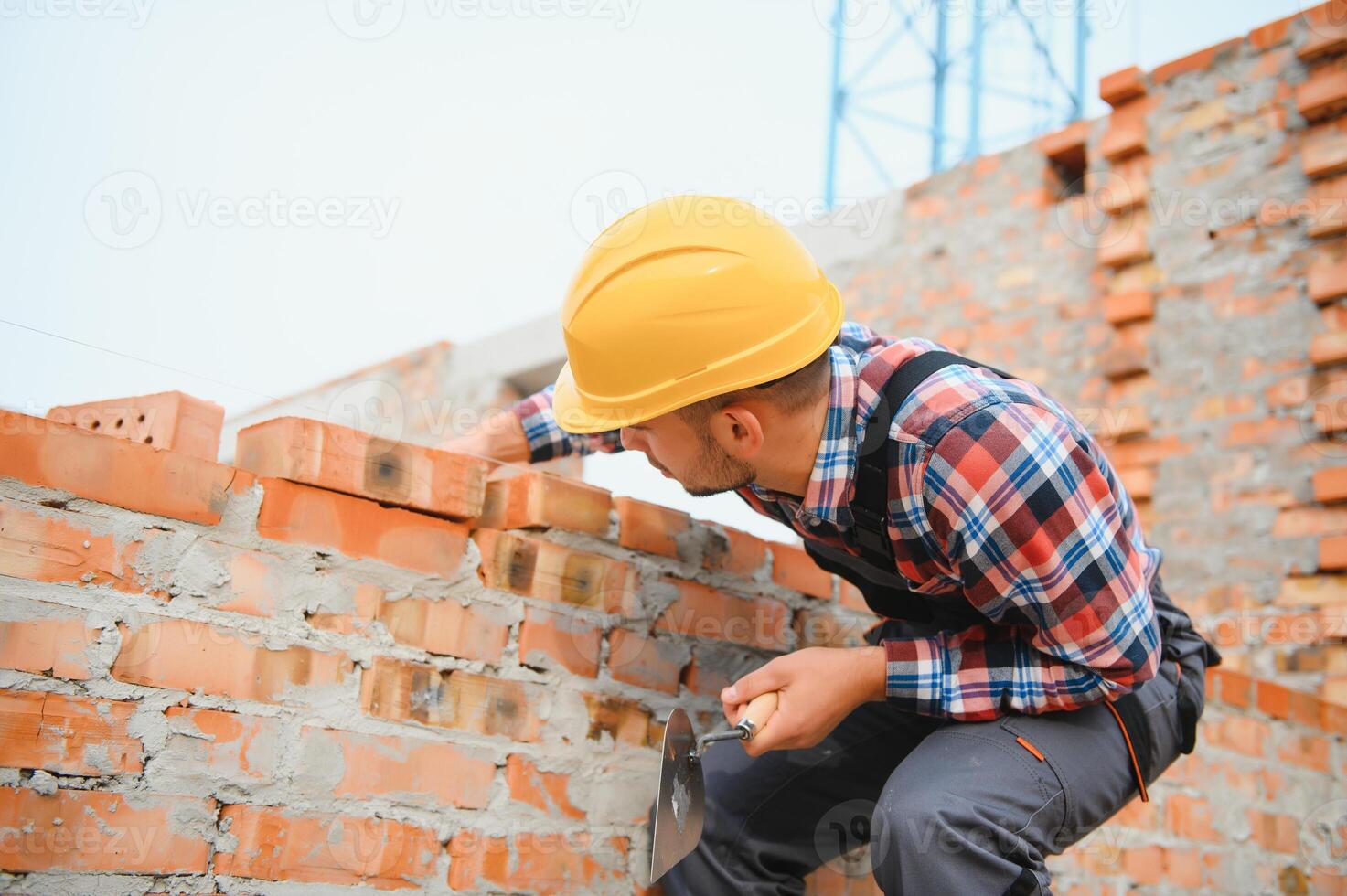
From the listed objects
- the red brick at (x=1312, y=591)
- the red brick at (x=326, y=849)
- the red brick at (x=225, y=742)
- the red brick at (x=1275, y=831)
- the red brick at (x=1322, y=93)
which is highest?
the red brick at (x=1322, y=93)

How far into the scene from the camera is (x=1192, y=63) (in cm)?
389

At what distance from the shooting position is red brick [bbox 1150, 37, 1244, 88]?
150 inches

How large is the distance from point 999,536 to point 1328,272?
8.78 ft

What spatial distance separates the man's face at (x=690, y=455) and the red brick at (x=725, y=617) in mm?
375

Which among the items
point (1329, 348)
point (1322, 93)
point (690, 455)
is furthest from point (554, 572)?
point (1322, 93)

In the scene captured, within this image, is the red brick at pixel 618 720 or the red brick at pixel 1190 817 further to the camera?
the red brick at pixel 1190 817

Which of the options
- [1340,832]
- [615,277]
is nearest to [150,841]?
[615,277]

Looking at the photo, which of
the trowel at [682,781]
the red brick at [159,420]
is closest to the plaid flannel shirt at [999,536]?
the trowel at [682,781]

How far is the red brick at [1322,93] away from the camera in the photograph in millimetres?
3430

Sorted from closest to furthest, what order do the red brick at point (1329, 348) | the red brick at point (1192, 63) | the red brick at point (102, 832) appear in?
the red brick at point (102, 832), the red brick at point (1329, 348), the red brick at point (1192, 63)

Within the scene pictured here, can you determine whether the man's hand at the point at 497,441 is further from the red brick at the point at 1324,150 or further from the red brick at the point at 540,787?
the red brick at the point at 1324,150

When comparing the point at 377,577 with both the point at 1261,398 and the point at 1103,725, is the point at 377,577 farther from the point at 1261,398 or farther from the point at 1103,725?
the point at 1261,398

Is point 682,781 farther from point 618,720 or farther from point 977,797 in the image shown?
point 977,797

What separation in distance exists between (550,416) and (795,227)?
3.67 m
